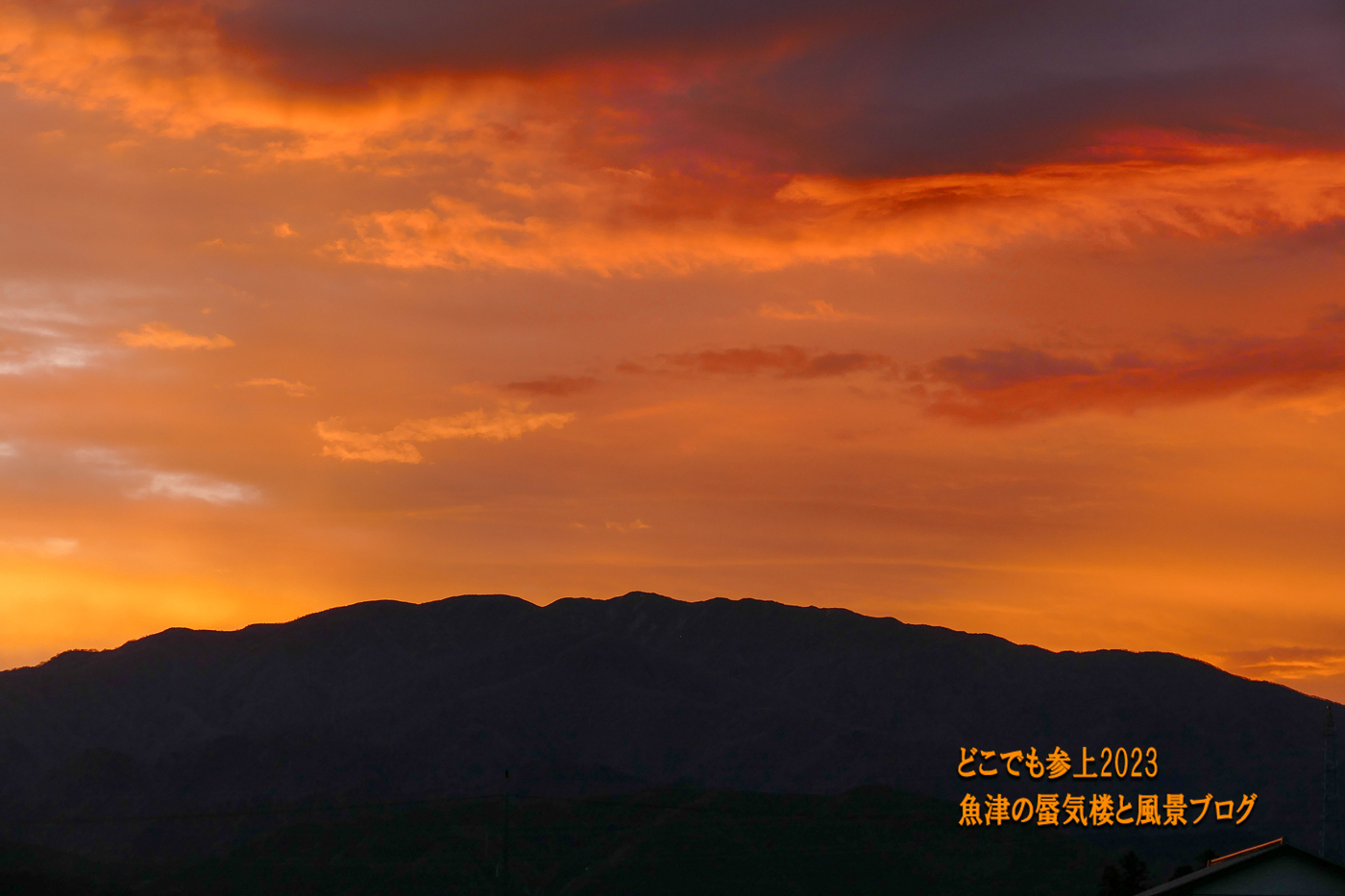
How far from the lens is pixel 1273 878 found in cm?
4006

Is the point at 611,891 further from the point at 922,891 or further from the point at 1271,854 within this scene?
the point at 1271,854

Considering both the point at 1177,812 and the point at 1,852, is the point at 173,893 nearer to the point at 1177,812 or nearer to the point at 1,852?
the point at 1,852

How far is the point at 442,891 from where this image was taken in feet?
655

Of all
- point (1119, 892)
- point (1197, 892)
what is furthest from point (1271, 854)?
point (1119, 892)

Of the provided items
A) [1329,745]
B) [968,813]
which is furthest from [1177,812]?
[968,813]

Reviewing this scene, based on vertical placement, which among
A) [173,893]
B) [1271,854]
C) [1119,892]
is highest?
[1271,854]

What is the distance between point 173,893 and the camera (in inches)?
7530

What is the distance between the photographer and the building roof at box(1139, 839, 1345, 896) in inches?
1570

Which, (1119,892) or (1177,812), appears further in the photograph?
(1119,892)

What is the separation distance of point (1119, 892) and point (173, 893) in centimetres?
13506

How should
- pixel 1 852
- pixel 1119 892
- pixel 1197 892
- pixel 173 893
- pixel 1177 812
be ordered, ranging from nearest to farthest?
pixel 1197 892, pixel 1177 812, pixel 1119 892, pixel 1 852, pixel 173 893

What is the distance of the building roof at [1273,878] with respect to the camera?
3988 centimetres

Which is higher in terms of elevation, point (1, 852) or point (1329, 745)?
point (1329, 745)

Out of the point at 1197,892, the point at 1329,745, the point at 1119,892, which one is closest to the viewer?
the point at 1197,892
